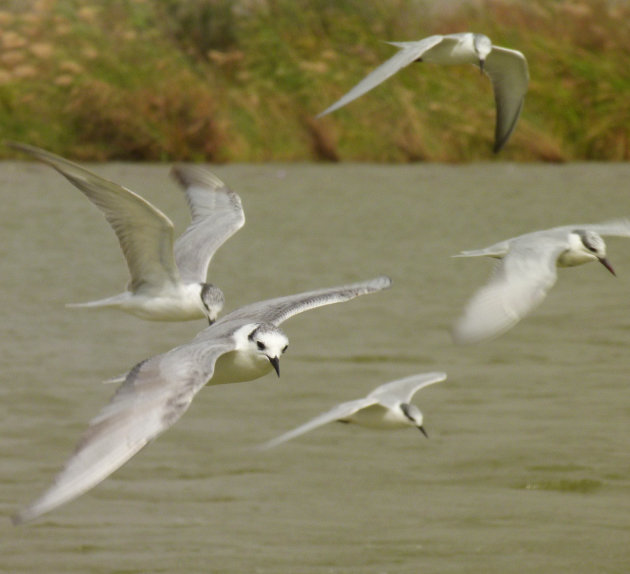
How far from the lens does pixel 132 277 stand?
8.81 metres

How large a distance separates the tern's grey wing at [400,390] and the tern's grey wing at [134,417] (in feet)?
7.02

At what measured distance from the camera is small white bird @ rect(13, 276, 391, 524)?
5429 millimetres

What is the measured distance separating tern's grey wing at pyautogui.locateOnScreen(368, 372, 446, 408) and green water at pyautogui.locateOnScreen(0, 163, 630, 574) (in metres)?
0.42

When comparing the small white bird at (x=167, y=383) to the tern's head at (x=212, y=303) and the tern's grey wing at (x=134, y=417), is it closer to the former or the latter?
the tern's grey wing at (x=134, y=417)

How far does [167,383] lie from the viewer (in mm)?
6137

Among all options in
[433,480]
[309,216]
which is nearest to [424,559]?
[433,480]

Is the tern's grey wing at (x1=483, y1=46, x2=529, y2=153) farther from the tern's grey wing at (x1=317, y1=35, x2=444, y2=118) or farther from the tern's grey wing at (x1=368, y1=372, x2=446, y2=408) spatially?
the tern's grey wing at (x1=368, y1=372, x2=446, y2=408)

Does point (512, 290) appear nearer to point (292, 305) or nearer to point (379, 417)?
point (292, 305)

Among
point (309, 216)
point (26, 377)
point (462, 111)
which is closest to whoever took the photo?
point (26, 377)

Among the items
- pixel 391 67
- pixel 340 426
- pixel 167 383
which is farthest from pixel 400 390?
pixel 167 383

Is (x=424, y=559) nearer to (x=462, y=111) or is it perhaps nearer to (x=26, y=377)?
(x=26, y=377)

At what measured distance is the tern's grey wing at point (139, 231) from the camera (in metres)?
8.04

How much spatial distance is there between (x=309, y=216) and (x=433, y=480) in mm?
9913

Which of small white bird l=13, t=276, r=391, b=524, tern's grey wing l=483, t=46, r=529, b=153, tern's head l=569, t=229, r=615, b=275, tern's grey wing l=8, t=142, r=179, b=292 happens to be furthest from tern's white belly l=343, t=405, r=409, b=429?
tern's grey wing l=483, t=46, r=529, b=153
